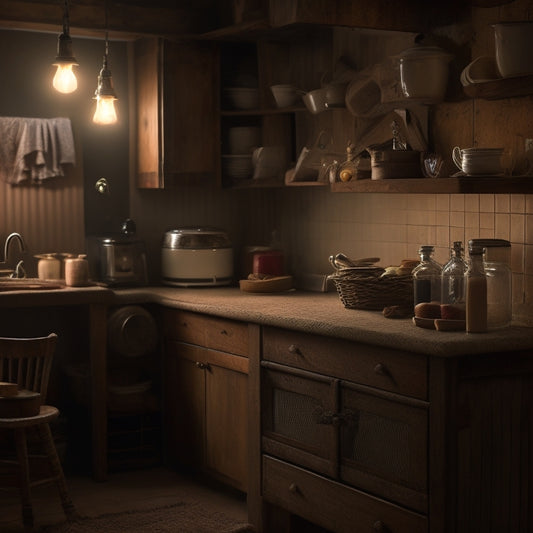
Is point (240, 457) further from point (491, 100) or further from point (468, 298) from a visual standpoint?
point (491, 100)

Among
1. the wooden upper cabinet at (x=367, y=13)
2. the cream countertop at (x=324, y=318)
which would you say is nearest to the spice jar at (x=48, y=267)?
the cream countertop at (x=324, y=318)

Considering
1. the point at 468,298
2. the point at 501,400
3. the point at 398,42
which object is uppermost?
the point at 398,42

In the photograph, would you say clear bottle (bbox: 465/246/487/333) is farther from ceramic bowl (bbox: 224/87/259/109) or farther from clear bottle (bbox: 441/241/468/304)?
ceramic bowl (bbox: 224/87/259/109)

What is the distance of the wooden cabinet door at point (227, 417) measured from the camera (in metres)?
4.48

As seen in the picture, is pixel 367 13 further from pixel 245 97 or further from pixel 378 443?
pixel 378 443

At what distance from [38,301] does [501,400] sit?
224 cm

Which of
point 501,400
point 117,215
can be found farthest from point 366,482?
point 117,215

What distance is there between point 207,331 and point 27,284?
88cm

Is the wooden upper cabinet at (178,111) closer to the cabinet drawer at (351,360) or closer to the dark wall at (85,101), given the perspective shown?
the dark wall at (85,101)

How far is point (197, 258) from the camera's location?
212 inches

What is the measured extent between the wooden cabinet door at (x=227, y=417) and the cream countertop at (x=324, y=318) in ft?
0.80

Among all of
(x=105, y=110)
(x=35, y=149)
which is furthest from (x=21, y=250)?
(x=105, y=110)

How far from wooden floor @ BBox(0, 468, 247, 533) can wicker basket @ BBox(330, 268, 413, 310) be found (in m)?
1.05

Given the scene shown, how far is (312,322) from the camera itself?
3875 millimetres
